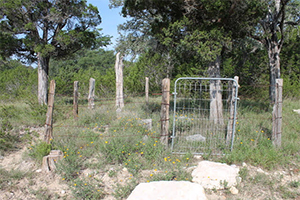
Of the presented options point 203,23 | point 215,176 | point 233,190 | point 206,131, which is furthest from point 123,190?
point 203,23

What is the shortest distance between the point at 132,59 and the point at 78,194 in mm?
5387

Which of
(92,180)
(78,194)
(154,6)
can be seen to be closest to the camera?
(78,194)

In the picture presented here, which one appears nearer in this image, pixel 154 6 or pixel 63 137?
pixel 63 137

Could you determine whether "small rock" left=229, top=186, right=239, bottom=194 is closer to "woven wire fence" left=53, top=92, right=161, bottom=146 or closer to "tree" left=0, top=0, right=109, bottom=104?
"woven wire fence" left=53, top=92, right=161, bottom=146

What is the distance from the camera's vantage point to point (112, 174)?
4.35m

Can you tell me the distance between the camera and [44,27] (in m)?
10.5

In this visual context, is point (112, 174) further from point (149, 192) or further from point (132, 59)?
point (132, 59)

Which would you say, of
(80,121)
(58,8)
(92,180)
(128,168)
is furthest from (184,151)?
(58,8)

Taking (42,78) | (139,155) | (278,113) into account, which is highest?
(42,78)

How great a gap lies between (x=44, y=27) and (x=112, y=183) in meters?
9.02

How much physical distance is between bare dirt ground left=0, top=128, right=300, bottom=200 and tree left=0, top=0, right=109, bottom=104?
6353 millimetres

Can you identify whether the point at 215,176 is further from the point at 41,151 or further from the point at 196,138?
the point at 41,151

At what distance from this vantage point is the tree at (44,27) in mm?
9617

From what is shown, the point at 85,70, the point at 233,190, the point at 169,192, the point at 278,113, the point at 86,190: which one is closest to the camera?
the point at 169,192
